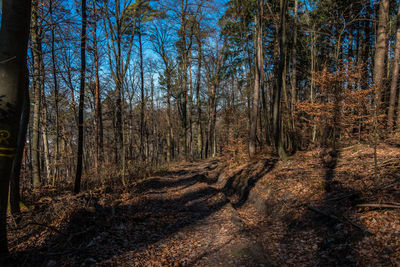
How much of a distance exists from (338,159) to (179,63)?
57.7ft

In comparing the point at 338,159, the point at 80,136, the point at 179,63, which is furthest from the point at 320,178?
the point at 179,63

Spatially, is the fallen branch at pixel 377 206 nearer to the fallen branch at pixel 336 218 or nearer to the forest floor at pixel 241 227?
the forest floor at pixel 241 227

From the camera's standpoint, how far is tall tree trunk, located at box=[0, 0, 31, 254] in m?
2.90

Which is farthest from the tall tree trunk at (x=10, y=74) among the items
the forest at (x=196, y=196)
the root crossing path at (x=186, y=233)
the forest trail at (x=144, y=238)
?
the root crossing path at (x=186, y=233)

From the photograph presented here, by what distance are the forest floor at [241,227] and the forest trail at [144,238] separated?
0.07ft

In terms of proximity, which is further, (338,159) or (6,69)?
(338,159)

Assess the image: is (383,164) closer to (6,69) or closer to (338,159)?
(338,159)

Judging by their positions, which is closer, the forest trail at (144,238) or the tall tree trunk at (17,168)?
the forest trail at (144,238)

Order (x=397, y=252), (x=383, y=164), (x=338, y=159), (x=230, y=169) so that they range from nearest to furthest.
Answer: (x=397, y=252)
(x=383, y=164)
(x=338, y=159)
(x=230, y=169)

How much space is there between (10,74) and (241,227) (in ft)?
18.8

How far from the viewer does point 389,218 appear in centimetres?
→ 403

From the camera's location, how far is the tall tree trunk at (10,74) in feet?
9.52

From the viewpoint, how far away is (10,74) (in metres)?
2.94

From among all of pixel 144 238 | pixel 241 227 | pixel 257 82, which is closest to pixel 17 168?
pixel 144 238
